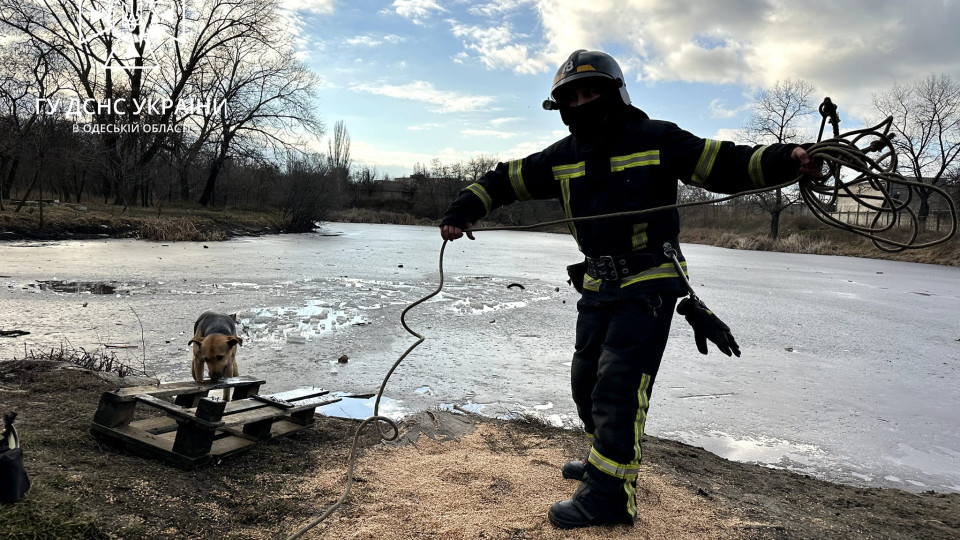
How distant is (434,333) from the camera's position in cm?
598

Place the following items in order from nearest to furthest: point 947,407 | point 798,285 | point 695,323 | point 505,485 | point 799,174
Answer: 1. point 799,174
2. point 695,323
3. point 505,485
4. point 947,407
5. point 798,285

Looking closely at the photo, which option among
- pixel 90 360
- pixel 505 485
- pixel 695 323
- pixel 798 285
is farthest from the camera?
pixel 798 285

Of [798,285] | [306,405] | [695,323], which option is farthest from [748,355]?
[798,285]

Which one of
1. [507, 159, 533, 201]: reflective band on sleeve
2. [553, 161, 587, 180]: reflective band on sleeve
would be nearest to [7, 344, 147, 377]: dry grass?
[507, 159, 533, 201]: reflective band on sleeve

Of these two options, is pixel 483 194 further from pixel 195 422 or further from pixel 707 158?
pixel 195 422

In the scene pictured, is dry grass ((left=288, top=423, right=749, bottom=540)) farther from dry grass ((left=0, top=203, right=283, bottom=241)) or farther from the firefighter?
dry grass ((left=0, top=203, right=283, bottom=241))

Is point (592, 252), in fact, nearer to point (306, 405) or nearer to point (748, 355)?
point (306, 405)

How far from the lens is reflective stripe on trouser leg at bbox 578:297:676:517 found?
7.46 ft

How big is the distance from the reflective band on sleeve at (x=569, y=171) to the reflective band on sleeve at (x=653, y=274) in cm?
53

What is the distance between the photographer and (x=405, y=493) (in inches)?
98.2

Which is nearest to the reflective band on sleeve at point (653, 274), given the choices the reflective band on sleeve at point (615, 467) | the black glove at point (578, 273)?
the black glove at point (578, 273)

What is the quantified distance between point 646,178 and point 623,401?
3.10 feet

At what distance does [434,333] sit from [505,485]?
3429 mm

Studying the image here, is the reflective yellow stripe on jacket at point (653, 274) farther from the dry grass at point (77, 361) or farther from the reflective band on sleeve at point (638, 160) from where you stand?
the dry grass at point (77, 361)
